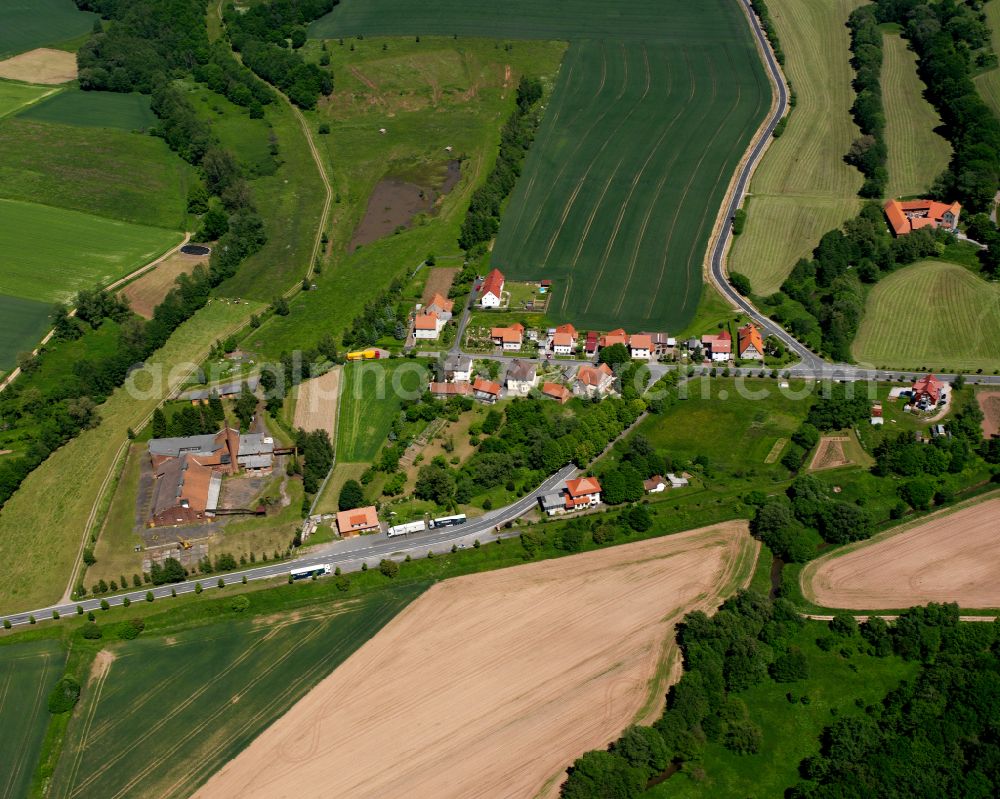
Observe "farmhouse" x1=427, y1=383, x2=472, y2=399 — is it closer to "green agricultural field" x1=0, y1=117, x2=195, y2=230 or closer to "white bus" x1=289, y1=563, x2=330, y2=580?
"white bus" x1=289, y1=563, x2=330, y2=580

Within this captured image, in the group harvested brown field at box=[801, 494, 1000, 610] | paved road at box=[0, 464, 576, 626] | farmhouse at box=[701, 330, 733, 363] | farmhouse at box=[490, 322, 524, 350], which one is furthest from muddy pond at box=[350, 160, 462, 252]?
harvested brown field at box=[801, 494, 1000, 610]

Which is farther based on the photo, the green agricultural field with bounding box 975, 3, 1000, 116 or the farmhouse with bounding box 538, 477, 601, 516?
the green agricultural field with bounding box 975, 3, 1000, 116

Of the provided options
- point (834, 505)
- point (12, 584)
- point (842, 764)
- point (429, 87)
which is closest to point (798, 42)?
point (429, 87)

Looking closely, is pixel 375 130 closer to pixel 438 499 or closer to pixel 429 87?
pixel 429 87

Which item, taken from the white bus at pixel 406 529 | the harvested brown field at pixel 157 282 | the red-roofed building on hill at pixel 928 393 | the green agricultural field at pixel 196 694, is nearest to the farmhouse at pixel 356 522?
the white bus at pixel 406 529

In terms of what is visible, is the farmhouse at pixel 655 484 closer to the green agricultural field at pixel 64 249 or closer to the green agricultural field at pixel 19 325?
the green agricultural field at pixel 19 325
